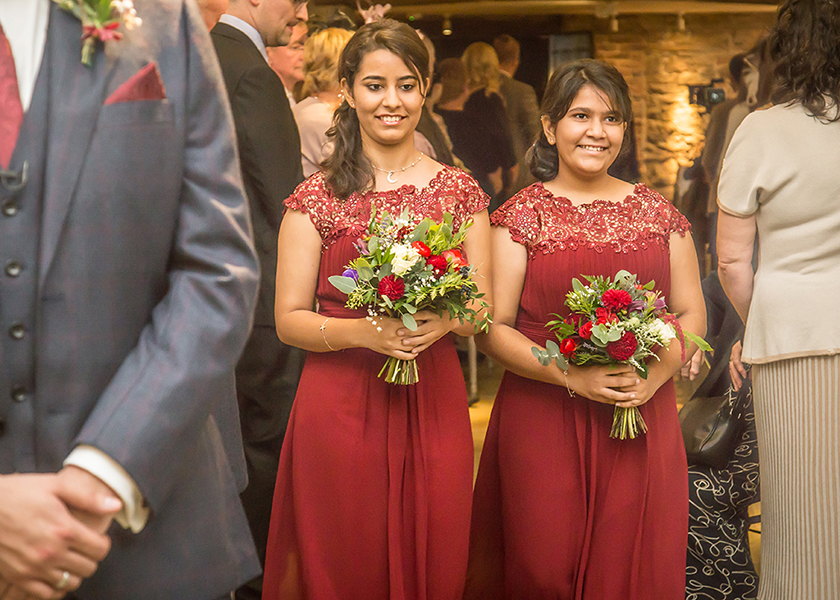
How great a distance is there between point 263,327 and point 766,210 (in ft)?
5.64

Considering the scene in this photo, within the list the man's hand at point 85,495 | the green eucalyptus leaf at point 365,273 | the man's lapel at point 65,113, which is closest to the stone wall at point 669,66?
the green eucalyptus leaf at point 365,273

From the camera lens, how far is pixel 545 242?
8.06 feet

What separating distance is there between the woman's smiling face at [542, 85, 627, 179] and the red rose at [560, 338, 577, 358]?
0.55 meters

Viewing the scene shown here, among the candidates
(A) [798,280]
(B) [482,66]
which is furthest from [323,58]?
(A) [798,280]

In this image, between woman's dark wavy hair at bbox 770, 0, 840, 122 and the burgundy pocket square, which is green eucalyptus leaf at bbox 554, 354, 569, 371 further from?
the burgundy pocket square

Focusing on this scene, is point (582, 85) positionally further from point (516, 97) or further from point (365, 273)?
point (516, 97)

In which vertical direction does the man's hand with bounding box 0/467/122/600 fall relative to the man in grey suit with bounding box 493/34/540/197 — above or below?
below

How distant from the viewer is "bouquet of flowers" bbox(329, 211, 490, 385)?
211 centimetres

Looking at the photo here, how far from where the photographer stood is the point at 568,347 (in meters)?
2.29

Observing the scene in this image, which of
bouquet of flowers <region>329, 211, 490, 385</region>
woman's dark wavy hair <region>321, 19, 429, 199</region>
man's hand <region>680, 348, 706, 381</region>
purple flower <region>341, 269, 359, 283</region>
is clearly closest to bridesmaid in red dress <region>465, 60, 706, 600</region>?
bouquet of flowers <region>329, 211, 490, 385</region>

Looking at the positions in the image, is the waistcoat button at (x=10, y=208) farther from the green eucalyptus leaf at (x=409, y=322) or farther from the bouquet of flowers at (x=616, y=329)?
the bouquet of flowers at (x=616, y=329)

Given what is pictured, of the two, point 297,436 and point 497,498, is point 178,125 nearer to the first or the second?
point 297,436

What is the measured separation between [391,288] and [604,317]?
59 cm

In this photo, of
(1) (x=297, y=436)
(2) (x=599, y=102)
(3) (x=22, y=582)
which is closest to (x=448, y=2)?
(2) (x=599, y=102)
